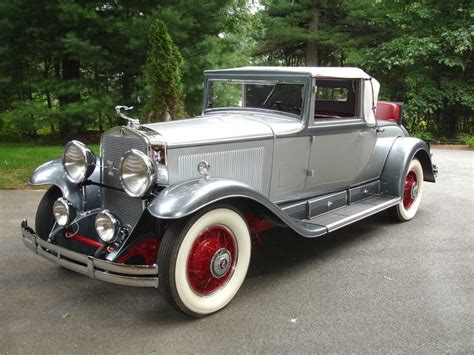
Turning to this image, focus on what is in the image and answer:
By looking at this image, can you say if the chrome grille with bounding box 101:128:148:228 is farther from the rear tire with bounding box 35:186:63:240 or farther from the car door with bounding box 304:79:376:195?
the car door with bounding box 304:79:376:195

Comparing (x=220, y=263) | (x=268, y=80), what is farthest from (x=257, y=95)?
(x=220, y=263)

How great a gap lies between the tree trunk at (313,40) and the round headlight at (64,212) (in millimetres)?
13007

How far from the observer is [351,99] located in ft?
15.5

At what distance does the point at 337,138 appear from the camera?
167 inches

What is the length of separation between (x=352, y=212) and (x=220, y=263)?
5.64 feet

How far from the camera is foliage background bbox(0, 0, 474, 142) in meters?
9.33

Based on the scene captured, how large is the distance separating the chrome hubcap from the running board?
943 millimetres

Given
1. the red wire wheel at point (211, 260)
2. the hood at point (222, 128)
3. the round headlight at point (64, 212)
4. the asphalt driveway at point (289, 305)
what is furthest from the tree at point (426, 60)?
the round headlight at point (64, 212)

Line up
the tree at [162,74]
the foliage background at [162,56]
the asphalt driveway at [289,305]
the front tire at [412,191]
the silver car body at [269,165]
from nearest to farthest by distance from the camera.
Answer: the asphalt driveway at [289,305], the silver car body at [269,165], the front tire at [412,191], the tree at [162,74], the foliage background at [162,56]

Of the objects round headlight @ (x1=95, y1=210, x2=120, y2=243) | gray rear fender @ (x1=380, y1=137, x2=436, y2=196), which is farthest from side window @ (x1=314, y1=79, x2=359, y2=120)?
round headlight @ (x1=95, y1=210, x2=120, y2=243)

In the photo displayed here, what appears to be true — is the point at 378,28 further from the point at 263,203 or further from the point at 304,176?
the point at 263,203

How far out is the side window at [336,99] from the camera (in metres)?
4.63

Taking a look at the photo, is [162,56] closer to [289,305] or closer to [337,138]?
[337,138]

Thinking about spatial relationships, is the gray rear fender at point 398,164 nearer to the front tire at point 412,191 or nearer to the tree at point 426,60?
the front tire at point 412,191
